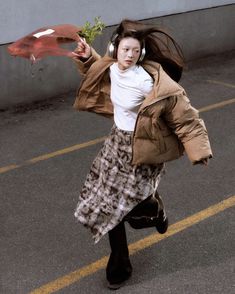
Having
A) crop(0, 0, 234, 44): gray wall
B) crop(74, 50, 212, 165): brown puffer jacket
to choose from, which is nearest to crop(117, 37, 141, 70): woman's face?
crop(74, 50, 212, 165): brown puffer jacket

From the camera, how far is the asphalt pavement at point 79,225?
439 centimetres

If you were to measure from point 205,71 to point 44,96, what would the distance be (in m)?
3.05

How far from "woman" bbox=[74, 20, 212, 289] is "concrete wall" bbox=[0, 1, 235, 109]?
14.0ft

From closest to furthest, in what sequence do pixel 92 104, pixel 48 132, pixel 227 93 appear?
1. pixel 92 104
2. pixel 48 132
3. pixel 227 93

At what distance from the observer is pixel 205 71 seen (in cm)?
1031

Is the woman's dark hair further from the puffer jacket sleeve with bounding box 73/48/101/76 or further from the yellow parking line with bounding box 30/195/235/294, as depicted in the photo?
the yellow parking line with bounding box 30/195/235/294

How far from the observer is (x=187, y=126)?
386 cm

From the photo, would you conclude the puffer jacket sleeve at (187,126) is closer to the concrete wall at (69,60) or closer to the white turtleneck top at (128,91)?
the white turtleneck top at (128,91)

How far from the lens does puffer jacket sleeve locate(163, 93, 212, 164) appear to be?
384cm

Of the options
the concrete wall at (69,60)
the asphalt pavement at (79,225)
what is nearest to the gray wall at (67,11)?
the concrete wall at (69,60)

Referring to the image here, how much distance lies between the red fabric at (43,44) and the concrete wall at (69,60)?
4269 mm

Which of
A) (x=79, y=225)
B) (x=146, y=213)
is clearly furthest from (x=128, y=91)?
(x=79, y=225)

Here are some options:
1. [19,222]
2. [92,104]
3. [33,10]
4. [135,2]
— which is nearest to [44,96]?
[33,10]

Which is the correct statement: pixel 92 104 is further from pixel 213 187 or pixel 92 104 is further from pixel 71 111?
pixel 71 111
